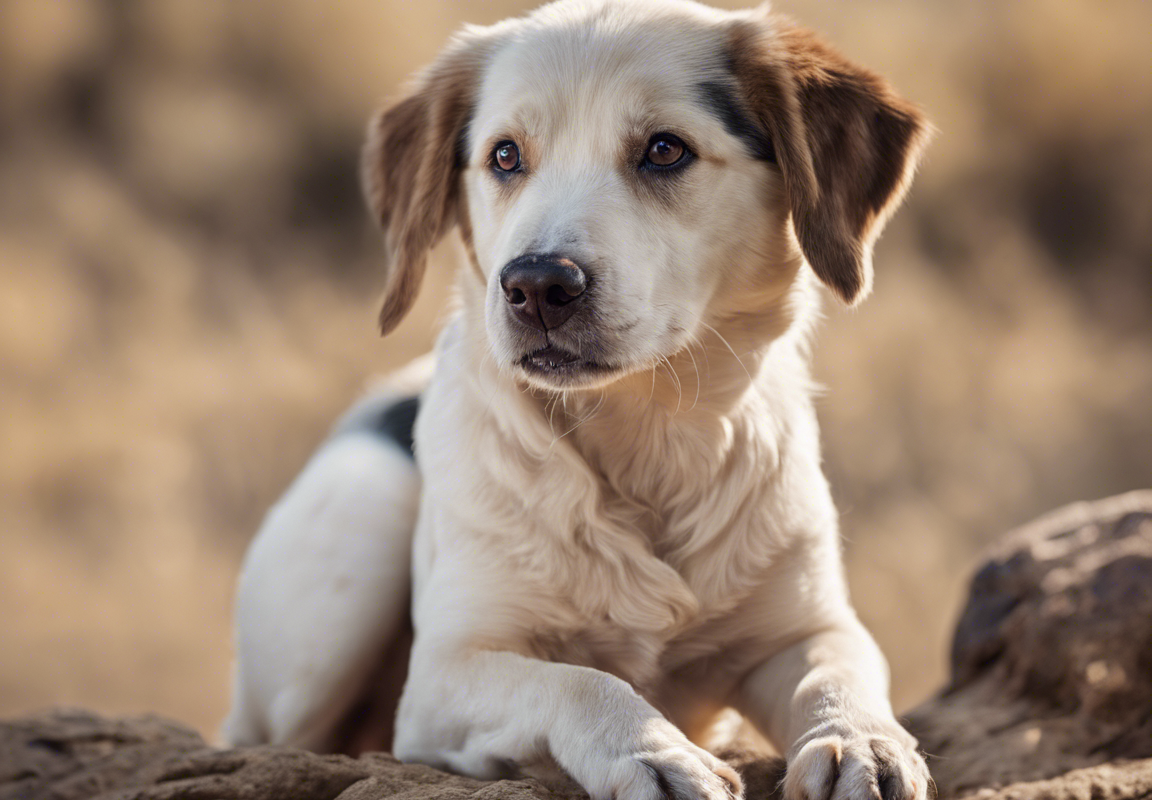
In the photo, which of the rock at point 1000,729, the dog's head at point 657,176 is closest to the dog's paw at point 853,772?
the rock at point 1000,729

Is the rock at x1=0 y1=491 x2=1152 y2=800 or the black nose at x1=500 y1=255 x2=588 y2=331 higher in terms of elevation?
the black nose at x1=500 y1=255 x2=588 y2=331

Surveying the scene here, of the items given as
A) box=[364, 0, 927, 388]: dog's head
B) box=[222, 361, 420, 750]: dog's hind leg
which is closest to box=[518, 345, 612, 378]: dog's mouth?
box=[364, 0, 927, 388]: dog's head

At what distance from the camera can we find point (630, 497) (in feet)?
9.27

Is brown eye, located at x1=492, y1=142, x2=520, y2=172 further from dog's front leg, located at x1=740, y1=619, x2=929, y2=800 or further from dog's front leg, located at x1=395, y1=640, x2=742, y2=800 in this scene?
dog's front leg, located at x1=740, y1=619, x2=929, y2=800

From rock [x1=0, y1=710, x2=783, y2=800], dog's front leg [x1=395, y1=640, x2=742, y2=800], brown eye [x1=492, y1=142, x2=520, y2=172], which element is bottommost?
rock [x1=0, y1=710, x2=783, y2=800]

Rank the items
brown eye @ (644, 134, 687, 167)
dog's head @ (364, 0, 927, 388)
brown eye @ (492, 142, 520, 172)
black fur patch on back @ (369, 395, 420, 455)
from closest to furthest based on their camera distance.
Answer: dog's head @ (364, 0, 927, 388), brown eye @ (644, 134, 687, 167), brown eye @ (492, 142, 520, 172), black fur patch on back @ (369, 395, 420, 455)

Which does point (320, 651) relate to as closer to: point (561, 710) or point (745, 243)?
point (561, 710)

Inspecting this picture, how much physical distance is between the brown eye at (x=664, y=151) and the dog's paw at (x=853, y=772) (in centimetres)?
141

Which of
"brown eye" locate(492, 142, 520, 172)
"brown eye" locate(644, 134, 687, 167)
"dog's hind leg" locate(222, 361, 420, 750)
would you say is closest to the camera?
"brown eye" locate(644, 134, 687, 167)

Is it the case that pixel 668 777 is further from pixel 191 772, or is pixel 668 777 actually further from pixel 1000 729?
pixel 1000 729

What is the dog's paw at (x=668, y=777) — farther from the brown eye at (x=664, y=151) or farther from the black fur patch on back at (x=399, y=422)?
the black fur patch on back at (x=399, y=422)

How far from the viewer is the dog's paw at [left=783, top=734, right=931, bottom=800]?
210cm

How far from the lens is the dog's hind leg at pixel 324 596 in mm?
3305

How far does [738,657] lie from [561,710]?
0.74 metres
